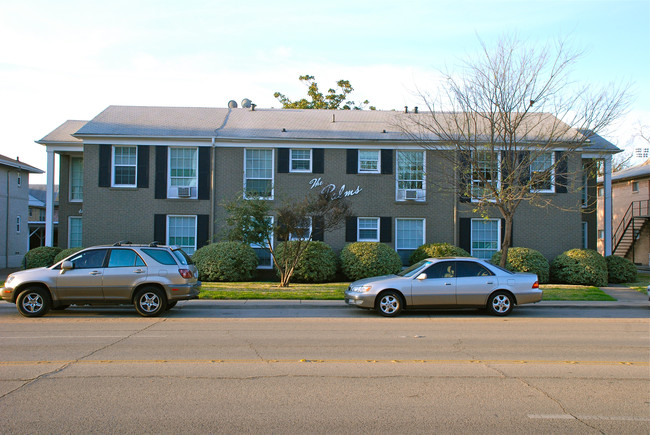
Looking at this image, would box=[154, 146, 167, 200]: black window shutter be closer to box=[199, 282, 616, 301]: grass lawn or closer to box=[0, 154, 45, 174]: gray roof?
box=[199, 282, 616, 301]: grass lawn

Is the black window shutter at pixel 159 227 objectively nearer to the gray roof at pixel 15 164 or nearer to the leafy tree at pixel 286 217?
the leafy tree at pixel 286 217

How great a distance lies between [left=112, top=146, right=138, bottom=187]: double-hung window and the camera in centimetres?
2317

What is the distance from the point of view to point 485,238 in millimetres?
23797

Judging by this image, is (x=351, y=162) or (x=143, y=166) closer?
(x=143, y=166)

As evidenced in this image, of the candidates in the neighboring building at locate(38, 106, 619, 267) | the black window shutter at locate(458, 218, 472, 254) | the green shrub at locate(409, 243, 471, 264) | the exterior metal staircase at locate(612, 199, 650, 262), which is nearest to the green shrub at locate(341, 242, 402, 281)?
the green shrub at locate(409, 243, 471, 264)

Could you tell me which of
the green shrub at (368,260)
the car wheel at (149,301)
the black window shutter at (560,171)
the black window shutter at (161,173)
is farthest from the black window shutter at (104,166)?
the black window shutter at (560,171)

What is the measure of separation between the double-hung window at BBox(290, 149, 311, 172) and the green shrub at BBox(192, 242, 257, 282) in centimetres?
433

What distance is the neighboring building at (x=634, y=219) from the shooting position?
33.8 metres

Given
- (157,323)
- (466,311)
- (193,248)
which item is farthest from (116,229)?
(466,311)

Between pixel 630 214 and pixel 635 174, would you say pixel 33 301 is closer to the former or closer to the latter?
pixel 635 174

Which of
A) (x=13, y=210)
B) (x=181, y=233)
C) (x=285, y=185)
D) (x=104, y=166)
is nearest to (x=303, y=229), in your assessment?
(x=285, y=185)

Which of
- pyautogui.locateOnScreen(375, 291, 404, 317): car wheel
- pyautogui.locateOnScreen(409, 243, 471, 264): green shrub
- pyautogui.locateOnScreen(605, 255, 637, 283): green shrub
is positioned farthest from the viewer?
pyautogui.locateOnScreen(605, 255, 637, 283): green shrub

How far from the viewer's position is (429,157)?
76.9ft

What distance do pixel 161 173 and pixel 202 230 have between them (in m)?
2.98
